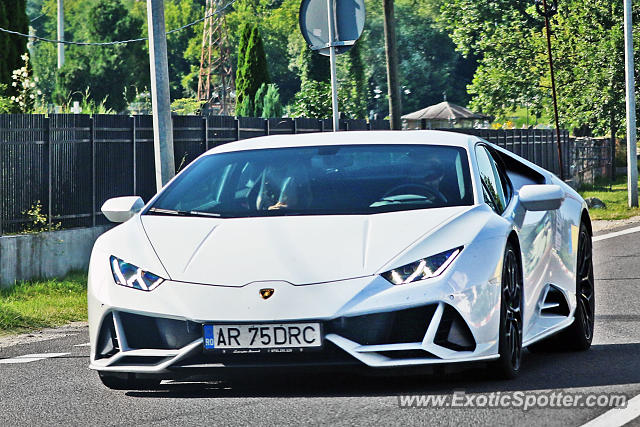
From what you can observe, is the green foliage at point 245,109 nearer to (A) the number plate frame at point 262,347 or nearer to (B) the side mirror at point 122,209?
(B) the side mirror at point 122,209

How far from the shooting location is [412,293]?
21.7ft

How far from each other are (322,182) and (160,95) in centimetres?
714

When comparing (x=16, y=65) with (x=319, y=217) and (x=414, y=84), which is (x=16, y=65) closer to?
(x=319, y=217)

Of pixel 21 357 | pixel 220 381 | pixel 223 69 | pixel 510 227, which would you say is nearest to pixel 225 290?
pixel 220 381

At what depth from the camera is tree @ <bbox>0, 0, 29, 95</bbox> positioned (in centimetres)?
2900

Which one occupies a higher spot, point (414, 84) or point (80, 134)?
point (414, 84)

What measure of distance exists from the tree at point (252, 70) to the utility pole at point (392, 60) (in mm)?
24636

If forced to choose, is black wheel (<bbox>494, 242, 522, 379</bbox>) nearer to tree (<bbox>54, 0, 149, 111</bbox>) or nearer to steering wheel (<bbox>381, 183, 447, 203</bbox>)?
steering wheel (<bbox>381, 183, 447, 203</bbox>)

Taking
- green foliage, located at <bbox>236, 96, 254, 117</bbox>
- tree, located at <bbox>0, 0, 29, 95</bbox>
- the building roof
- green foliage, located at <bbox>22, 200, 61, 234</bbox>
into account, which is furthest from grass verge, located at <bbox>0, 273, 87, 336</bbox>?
the building roof

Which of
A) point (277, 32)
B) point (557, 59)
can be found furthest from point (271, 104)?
point (277, 32)

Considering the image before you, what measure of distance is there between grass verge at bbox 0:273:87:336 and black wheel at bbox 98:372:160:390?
5016mm

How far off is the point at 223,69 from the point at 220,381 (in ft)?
169

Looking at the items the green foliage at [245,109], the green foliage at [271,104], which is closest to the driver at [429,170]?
the green foliage at [271,104]

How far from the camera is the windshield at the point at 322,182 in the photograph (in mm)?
7574
